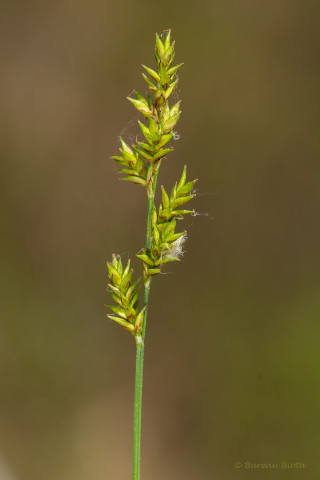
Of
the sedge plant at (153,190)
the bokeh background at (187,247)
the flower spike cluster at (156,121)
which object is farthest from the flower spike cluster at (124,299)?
the bokeh background at (187,247)

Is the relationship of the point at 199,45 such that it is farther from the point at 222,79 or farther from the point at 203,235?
the point at 203,235

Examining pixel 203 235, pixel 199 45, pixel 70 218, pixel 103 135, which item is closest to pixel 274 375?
pixel 203 235

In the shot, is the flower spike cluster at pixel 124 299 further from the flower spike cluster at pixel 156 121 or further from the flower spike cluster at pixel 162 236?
the flower spike cluster at pixel 156 121

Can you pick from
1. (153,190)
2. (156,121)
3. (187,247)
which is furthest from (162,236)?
(187,247)

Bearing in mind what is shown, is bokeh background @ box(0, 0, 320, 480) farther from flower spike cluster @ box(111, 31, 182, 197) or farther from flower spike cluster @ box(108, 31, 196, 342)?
flower spike cluster @ box(111, 31, 182, 197)

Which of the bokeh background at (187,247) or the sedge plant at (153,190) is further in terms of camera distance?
the bokeh background at (187,247)

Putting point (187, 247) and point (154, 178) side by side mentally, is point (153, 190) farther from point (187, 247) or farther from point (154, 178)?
point (187, 247)

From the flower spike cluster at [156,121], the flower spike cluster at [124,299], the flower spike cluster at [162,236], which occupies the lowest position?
the flower spike cluster at [124,299]
